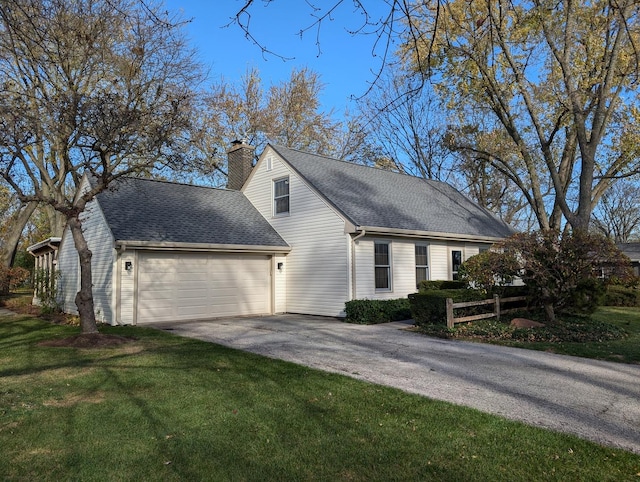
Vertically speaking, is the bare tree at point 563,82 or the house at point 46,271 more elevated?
the bare tree at point 563,82

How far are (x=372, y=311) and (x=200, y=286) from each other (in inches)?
218

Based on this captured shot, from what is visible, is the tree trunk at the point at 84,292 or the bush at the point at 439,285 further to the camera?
the bush at the point at 439,285

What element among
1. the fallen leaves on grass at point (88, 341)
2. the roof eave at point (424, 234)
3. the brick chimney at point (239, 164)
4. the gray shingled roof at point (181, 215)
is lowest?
the fallen leaves on grass at point (88, 341)

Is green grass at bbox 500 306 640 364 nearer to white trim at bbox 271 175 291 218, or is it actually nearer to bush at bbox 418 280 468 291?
bush at bbox 418 280 468 291

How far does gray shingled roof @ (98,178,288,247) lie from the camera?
44.9 feet

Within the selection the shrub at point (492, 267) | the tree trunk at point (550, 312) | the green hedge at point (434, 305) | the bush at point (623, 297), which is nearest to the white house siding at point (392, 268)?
the green hedge at point (434, 305)

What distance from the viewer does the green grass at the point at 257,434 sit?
359 cm

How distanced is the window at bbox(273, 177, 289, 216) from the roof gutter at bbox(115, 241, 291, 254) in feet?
5.74

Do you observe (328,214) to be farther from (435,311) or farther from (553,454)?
(553,454)

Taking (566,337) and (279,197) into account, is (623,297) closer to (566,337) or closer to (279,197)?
(566,337)

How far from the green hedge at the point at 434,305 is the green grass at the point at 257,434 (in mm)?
5820

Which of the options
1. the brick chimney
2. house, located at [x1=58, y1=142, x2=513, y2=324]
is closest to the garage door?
house, located at [x1=58, y1=142, x2=513, y2=324]

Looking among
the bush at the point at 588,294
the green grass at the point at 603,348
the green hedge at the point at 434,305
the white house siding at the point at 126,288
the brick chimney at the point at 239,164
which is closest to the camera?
the green grass at the point at 603,348

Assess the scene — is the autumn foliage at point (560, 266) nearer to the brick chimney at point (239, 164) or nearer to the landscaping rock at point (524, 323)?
the landscaping rock at point (524, 323)
